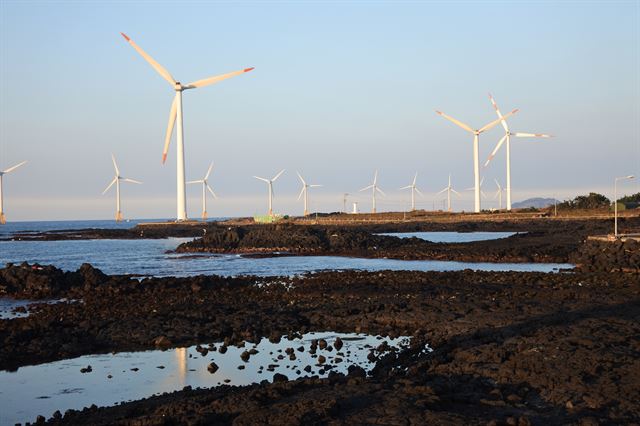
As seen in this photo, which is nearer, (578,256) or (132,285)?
(132,285)

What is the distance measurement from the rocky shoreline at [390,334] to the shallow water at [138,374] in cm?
110

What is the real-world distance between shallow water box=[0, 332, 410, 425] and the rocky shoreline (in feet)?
3.62

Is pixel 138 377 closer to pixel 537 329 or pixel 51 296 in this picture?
pixel 537 329

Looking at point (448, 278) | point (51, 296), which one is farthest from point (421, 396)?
point (51, 296)

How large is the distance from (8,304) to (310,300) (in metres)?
14.4

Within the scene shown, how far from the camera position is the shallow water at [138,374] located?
16062mm

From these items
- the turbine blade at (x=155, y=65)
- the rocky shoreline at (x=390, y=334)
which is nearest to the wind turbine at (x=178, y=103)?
the turbine blade at (x=155, y=65)

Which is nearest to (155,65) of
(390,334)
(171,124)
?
(171,124)

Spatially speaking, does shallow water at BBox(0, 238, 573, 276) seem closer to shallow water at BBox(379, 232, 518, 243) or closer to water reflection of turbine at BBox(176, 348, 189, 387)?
shallow water at BBox(379, 232, 518, 243)

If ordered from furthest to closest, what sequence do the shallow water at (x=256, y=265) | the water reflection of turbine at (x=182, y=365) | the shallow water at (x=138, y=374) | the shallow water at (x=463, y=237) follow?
the shallow water at (x=463, y=237) → the shallow water at (x=256, y=265) → the water reflection of turbine at (x=182, y=365) → the shallow water at (x=138, y=374)

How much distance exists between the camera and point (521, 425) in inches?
472

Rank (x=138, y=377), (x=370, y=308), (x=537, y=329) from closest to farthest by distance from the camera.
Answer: (x=138, y=377), (x=537, y=329), (x=370, y=308)

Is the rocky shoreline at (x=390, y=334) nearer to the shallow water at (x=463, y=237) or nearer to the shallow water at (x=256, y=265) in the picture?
the shallow water at (x=256, y=265)

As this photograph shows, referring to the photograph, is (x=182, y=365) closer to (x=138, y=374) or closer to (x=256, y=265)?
(x=138, y=374)
